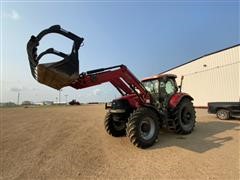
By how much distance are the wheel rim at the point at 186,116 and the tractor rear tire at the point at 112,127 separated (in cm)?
260

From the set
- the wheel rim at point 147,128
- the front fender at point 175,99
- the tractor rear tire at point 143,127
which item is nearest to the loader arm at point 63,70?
the tractor rear tire at point 143,127

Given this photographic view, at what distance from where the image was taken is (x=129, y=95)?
823 centimetres

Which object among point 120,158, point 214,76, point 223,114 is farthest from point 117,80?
point 214,76

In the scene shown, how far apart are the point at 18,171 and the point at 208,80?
20.2m

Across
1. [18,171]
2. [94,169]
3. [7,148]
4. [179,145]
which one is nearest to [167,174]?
[94,169]

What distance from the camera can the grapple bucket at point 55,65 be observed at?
5344 mm

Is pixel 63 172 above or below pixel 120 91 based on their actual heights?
below

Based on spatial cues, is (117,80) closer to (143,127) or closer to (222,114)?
(143,127)

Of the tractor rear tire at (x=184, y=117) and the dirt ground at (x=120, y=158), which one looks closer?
the dirt ground at (x=120, y=158)

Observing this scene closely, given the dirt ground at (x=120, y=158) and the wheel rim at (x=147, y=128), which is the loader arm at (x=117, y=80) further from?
the dirt ground at (x=120, y=158)

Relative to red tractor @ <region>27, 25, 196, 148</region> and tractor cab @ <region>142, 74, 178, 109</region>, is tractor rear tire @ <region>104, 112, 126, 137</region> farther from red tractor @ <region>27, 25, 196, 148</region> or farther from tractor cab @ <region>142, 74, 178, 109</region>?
tractor cab @ <region>142, 74, 178, 109</region>

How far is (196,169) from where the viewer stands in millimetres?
5258

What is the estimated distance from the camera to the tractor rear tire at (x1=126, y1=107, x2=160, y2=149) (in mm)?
7004

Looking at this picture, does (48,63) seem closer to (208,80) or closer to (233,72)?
(233,72)
